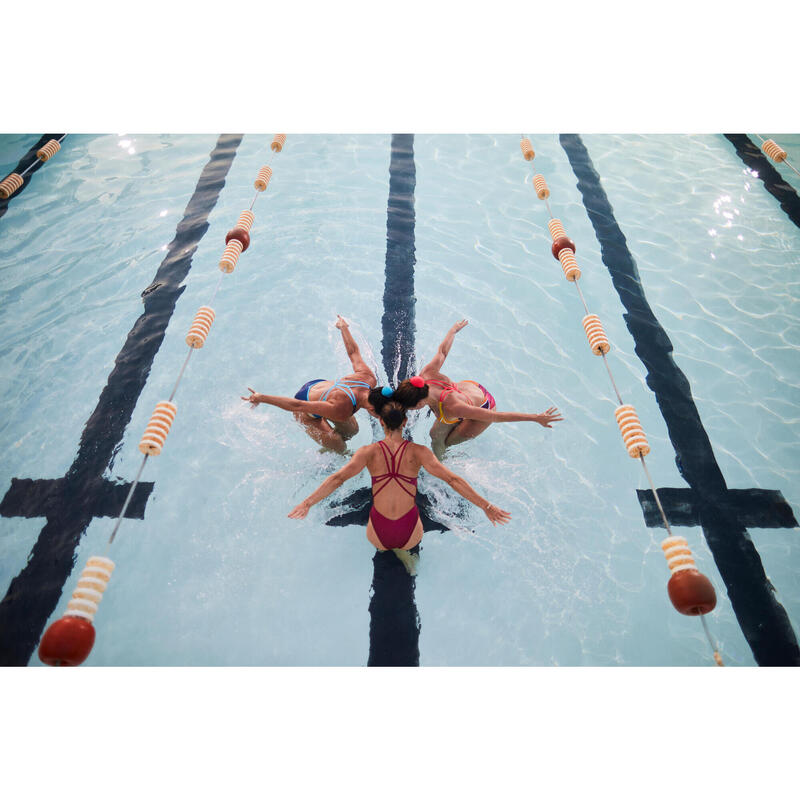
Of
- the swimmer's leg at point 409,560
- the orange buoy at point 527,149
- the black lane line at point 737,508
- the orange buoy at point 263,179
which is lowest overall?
the black lane line at point 737,508

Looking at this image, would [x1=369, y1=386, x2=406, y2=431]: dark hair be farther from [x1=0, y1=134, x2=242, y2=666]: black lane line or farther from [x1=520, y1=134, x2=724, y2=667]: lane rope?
[x1=0, y1=134, x2=242, y2=666]: black lane line

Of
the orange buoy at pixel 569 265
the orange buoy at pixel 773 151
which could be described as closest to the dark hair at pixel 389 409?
the orange buoy at pixel 569 265

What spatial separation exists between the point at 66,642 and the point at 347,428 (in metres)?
2.05

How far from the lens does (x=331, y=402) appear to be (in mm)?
3330

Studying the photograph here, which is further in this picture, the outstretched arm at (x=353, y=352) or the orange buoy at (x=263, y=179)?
the orange buoy at (x=263, y=179)

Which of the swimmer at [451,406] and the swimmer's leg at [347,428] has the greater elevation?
the swimmer at [451,406]

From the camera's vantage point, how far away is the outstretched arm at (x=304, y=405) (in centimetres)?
309

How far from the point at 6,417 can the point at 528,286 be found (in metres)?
4.57

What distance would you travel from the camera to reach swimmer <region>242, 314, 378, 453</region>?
319cm

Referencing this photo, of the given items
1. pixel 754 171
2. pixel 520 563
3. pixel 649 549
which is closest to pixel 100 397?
pixel 520 563

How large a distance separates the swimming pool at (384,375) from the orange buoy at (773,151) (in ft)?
1.09

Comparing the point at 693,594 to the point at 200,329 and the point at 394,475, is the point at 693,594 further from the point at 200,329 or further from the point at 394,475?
the point at 200,329

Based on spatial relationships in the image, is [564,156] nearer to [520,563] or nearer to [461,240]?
[461,240]

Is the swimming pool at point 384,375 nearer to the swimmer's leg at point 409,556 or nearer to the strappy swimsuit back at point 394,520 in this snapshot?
the swimmer's leg at point 409,556
